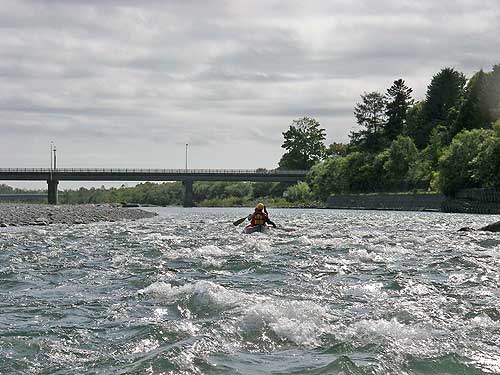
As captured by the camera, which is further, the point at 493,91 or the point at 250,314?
the point at 493,91

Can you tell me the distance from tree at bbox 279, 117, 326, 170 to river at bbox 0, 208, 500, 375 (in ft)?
549

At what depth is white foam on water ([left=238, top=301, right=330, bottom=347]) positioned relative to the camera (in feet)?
34.5

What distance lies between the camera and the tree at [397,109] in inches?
5945

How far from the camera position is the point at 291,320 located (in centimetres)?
1127

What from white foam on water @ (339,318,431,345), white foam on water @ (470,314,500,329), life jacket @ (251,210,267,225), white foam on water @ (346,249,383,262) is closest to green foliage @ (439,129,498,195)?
life jacket @ (251,210,267,225)

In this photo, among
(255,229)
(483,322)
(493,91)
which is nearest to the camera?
(483,322)

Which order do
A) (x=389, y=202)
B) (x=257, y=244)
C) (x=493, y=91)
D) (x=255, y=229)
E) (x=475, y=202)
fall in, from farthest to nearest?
(x=493, y=91), (x=389, y=202), (x=475, y=202), (x=255, y=229), (x=257, y=244)

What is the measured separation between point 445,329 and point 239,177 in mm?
135142

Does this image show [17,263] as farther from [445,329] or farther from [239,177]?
[239,177]

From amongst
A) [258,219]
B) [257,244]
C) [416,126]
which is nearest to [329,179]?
[416,126]

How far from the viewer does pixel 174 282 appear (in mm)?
16062

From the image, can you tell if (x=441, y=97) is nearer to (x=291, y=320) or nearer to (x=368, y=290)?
(x=368, y=290)

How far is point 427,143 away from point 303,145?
54752 millimetres

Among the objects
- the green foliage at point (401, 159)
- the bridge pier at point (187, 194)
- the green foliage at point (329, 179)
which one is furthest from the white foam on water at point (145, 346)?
the bridge pier at point (187, 194)
